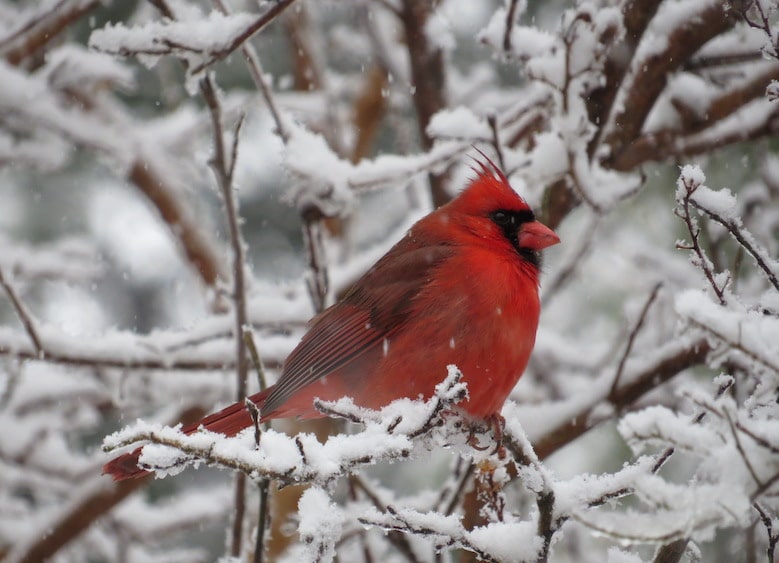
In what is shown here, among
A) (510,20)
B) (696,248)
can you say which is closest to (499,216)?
(510,20)

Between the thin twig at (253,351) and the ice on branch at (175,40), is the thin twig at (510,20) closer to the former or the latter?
the ice on branch at (175,40)

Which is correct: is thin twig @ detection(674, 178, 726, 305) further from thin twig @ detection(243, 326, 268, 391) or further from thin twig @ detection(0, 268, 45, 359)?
thin twig @ detection(0, 268, 45, 359)

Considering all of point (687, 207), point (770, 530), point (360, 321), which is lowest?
point (770, 530)

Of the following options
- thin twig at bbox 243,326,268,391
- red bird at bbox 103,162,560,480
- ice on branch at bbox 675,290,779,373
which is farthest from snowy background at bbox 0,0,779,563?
thin twig at bbox 243,326,268,391

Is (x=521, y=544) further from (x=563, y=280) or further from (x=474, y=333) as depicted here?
(x=563, y=280)

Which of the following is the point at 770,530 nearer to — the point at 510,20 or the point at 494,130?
the point at 494,130

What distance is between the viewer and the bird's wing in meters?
2.54

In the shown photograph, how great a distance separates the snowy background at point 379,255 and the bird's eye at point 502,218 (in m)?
0.16

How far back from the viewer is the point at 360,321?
2660mm

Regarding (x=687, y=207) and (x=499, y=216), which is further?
(x=499, y=216)

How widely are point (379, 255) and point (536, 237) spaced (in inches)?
47.2

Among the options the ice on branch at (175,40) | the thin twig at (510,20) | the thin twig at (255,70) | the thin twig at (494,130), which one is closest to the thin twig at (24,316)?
the ice on branch at (175,40)

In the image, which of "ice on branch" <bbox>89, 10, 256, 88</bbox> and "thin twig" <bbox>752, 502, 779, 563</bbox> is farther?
"ice on branch" <bbox>89, 10, 256, 88</bbox>

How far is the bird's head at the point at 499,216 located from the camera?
2701 millimetres
